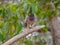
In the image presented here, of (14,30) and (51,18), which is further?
(51,18)

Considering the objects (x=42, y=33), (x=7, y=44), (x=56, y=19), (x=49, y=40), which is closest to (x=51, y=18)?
(x=56, y=19)

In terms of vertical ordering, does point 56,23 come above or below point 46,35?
above

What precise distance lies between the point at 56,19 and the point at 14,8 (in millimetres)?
629


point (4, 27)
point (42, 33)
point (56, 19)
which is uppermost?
point (4, 27)

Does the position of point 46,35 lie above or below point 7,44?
below

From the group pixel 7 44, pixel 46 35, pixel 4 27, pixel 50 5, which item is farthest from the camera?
pixel 46 35

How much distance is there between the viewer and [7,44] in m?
1.01

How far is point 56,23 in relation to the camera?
5.69 feet

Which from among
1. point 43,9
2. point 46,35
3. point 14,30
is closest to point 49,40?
point 46,35

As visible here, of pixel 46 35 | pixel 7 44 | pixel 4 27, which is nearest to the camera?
pixel 7 44

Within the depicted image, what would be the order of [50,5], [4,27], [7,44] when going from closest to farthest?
[7,44] → [4,27] → [50,5]

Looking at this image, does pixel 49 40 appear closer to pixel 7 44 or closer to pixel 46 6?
pixel 46 6

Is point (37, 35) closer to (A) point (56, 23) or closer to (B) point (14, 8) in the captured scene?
(A) point (56, 23)

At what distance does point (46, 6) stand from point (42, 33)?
28 centimetres
